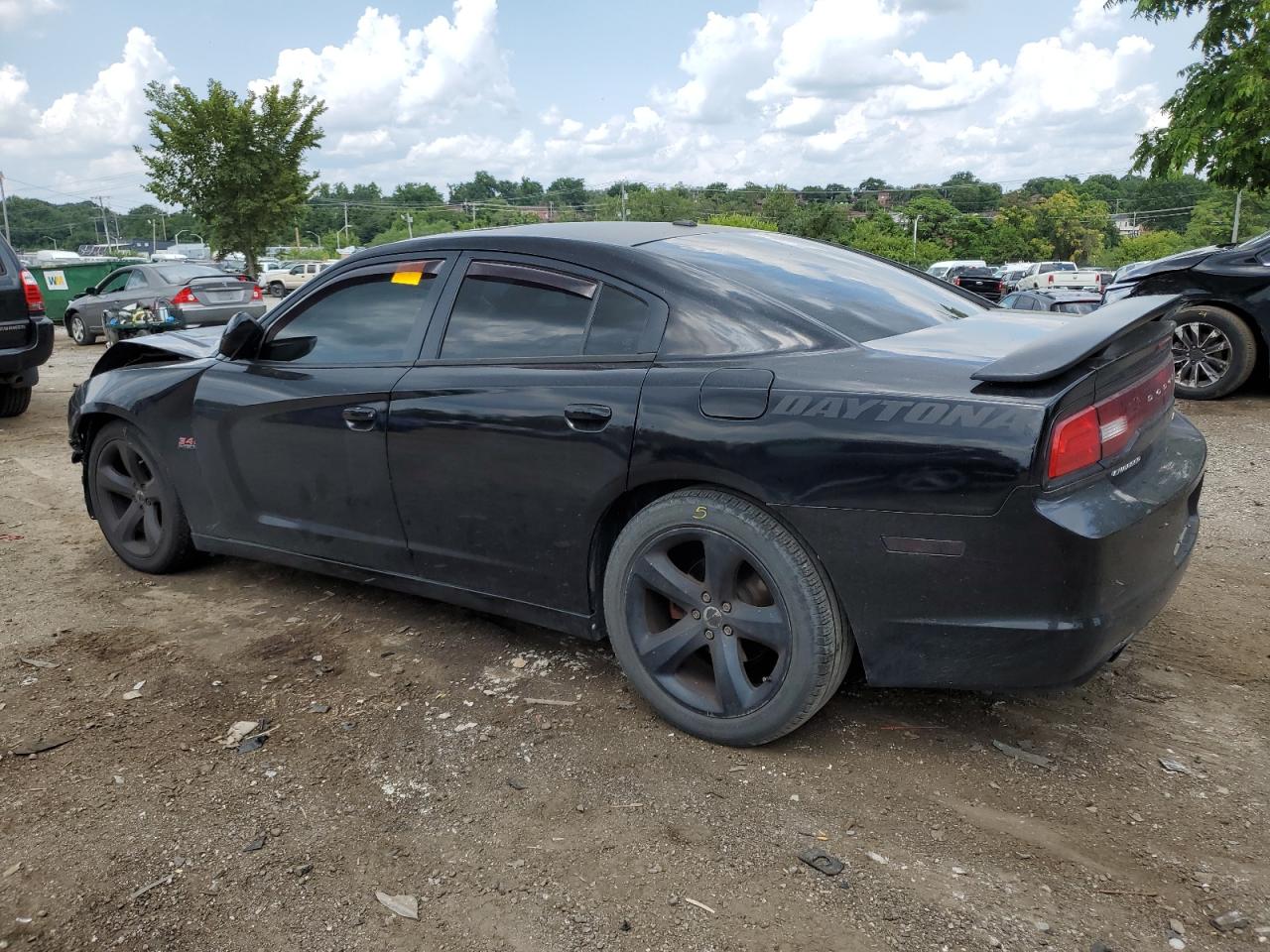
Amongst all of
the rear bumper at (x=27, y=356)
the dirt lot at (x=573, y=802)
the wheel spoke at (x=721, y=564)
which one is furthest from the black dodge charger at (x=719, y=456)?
the rear bumper at (x=27, y=356)

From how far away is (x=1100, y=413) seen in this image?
2580mm

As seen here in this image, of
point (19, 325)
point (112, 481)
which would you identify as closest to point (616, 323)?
point (112, 481)

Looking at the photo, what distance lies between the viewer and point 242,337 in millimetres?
4078

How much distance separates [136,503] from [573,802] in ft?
9.65

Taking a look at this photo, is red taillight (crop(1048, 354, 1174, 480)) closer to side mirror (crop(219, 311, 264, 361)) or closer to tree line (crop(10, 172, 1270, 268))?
side mirror (crop(219, 311, 264, 361))

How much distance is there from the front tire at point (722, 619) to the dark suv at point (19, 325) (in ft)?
25.8

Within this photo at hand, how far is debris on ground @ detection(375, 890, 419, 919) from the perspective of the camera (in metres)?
2.34

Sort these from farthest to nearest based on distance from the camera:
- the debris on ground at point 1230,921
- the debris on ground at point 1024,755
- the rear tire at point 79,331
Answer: the rear tire at point 79,331 < the debris on ground at point 1024,755 < the debris on ground at point 1230,921

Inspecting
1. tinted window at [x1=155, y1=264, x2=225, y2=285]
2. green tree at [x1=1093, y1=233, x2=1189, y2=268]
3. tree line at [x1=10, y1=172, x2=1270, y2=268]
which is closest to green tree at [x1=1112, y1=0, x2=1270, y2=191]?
tinted window at [x1=155, y1=264, x2=225, y2=285]

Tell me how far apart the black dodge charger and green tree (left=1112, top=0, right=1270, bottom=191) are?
13.5 metres

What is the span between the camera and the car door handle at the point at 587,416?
3.04m

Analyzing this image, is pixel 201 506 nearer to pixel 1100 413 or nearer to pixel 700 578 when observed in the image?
pixel 700 578

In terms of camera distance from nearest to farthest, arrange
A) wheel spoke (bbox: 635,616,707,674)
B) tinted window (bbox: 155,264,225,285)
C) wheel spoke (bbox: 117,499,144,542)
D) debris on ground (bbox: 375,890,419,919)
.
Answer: debris on ground (bbox: 375,890,419,919)
wheel spoke (bbox: 635,616,707,674)
wheel spoke (bbox: 117,499,144,542)
tinted window (bbox: 155,264,225,285)

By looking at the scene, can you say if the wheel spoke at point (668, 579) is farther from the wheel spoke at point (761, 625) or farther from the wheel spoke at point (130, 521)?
the wheel spoke at point (130, 521)
